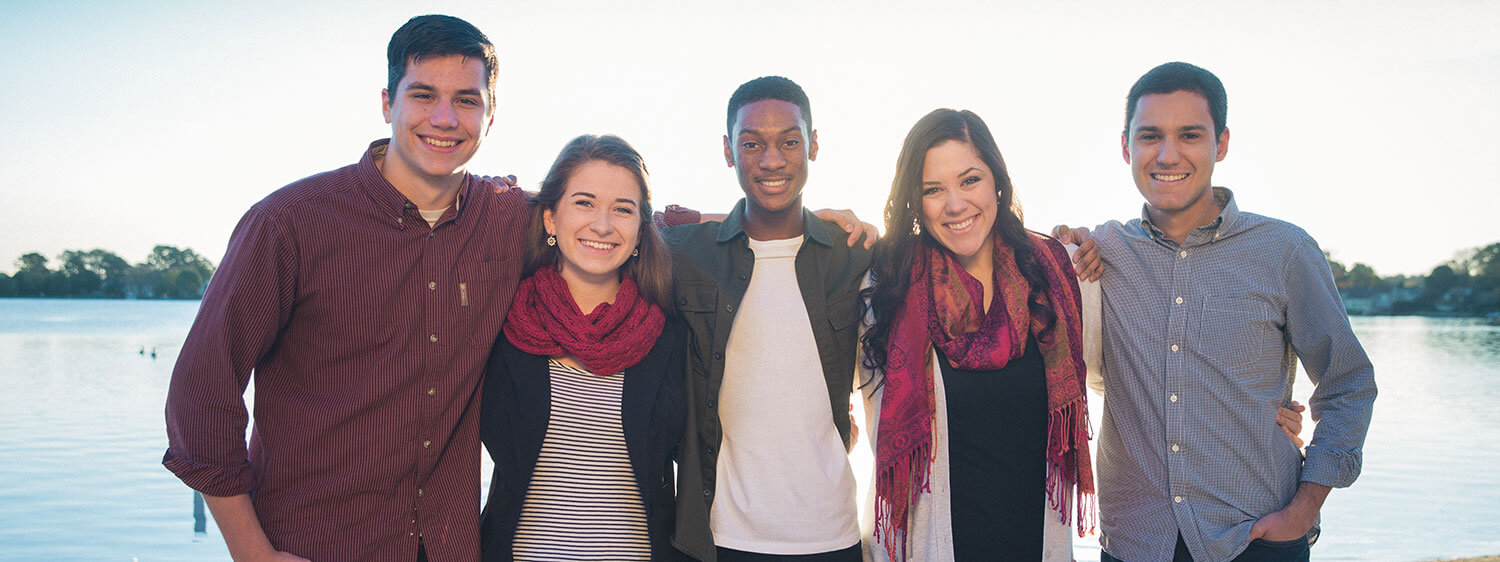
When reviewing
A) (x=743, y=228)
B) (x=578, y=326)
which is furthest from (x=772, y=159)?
(x=578, y=326)

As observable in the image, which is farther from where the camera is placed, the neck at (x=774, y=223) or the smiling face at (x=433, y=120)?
the neck at (x=774, y=223)

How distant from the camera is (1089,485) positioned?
9.08 feet

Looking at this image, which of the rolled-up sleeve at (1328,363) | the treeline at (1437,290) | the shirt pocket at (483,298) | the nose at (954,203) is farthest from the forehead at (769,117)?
the treeline at (1437,290)

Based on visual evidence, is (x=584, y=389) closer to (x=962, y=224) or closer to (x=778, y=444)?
(x=778, y=444)

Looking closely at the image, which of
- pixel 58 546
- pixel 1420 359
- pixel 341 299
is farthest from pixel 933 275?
pixel 1420 359

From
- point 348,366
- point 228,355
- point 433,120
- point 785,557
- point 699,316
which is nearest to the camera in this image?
point 228,355

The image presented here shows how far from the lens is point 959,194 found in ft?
9.27

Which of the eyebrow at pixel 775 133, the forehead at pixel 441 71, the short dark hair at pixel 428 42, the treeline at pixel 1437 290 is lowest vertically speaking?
the treeline at pixel 1437 290

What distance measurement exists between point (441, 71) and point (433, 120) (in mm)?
168

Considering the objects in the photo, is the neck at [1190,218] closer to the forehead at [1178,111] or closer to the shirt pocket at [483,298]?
the forehead at [1178,111]

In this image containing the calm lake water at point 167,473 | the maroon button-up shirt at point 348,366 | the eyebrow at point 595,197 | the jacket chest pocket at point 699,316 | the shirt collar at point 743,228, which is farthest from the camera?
the calm lake water at point 167,473

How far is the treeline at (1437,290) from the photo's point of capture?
49.7 m

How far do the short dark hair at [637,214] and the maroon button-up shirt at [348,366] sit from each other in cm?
31

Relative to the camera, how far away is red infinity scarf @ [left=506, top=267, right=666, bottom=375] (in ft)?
8.54
